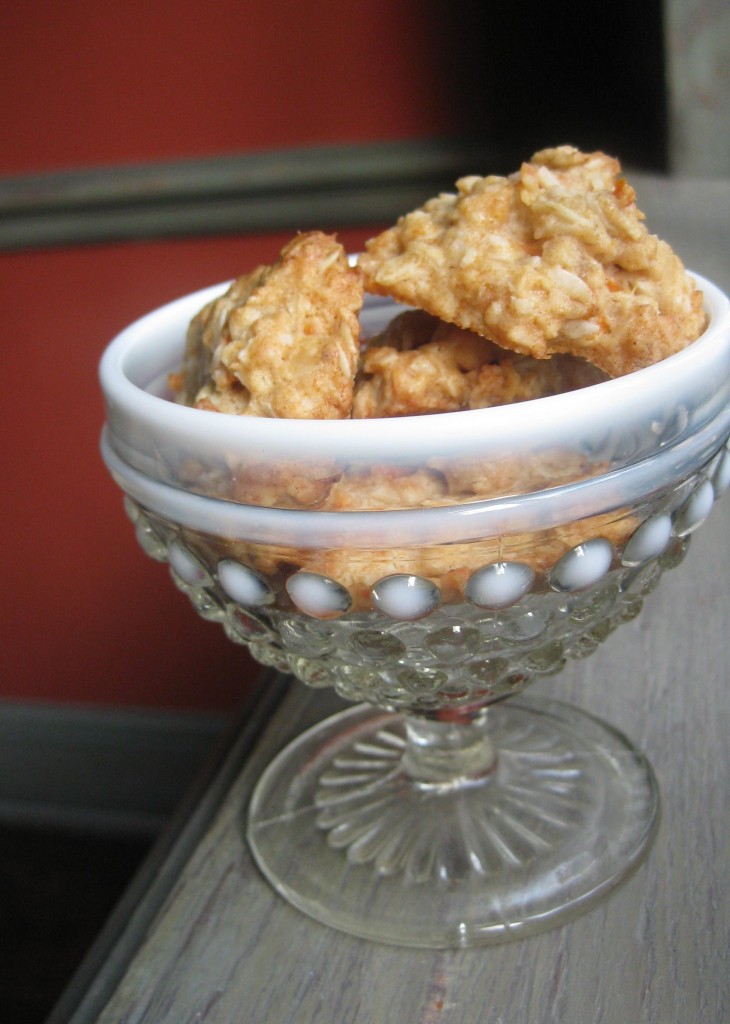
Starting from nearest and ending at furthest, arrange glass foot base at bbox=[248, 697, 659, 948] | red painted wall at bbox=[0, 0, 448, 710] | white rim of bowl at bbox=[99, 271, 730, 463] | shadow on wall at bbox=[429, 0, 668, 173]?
white rim of bowl at bbox=[99, 271, 730, 463] < glass foot base at bbox=[248, 697, 659, 948] < shadow on wall at bbox=[429, 0, 668, 173] < red painted wall at bbox=[0, 0, 448, 710]

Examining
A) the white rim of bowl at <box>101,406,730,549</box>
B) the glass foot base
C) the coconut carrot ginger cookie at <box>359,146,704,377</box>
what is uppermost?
the coconut carrot ginger cookie at <box>359,146,704,377</box>

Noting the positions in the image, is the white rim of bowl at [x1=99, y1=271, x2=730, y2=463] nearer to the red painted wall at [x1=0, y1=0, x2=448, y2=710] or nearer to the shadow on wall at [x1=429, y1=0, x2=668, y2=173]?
the shadow on wall at [x1=429, y1=0, x2=668, y2=173]

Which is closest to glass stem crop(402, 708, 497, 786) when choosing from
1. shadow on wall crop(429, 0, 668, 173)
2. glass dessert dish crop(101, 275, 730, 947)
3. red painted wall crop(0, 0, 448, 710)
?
glass dessert dish crop(101, 275, 730, 947)

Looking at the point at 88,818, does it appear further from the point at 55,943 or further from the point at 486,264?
the point at 486,264

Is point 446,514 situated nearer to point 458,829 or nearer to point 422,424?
point 422,424

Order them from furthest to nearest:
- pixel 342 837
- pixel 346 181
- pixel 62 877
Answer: pixel 62 877
pixel 346 181
pixel 342 837

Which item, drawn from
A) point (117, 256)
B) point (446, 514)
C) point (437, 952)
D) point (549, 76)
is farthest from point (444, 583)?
point (117, 256)

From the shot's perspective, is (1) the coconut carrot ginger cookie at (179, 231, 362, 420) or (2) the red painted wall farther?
(2) the red painted wall

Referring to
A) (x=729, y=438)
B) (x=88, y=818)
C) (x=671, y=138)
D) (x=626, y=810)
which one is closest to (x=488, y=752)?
(x=626, y=810)
